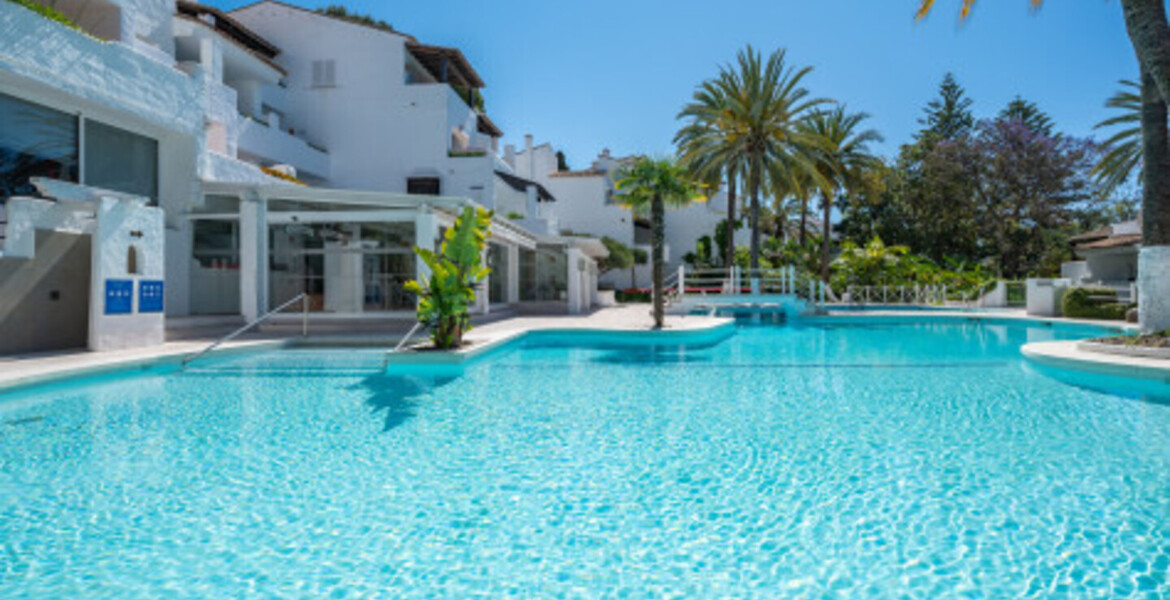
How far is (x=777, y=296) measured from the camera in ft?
79.0

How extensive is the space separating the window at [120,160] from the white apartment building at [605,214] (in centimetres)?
2975

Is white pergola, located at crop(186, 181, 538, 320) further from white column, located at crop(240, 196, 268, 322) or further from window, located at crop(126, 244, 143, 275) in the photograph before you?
window, located at crop(126, 244, 143, 275)

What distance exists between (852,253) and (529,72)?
60.1 feet

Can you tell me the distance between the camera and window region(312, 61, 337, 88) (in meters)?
29.3

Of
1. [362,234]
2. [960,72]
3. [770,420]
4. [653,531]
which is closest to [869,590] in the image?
[653,531]

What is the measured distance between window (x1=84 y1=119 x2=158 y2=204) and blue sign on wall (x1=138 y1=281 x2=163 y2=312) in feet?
10.2

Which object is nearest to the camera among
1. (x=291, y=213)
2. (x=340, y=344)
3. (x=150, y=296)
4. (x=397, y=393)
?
(x=397, y=393)

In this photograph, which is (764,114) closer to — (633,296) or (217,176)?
(633,296)

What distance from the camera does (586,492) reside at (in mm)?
4793

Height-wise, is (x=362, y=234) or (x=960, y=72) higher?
(x=960, y=72)

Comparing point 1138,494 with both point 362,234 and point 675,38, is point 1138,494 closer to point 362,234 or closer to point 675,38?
point 362,234

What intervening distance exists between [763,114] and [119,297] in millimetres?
23504

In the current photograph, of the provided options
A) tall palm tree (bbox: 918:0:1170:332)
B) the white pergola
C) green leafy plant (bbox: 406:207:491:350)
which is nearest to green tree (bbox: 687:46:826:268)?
the white pergola

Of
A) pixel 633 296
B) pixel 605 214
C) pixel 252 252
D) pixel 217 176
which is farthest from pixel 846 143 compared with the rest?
pixel 217 176
